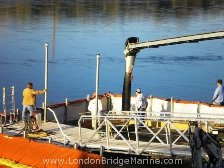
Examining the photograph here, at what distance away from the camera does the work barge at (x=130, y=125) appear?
15.8 meters

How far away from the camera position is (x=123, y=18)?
94.0 m

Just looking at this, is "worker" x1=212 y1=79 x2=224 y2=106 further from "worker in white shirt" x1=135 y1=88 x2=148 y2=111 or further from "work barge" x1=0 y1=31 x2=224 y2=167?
"worker in white shirt" x1=135 y1=88 x2=148 y2=111

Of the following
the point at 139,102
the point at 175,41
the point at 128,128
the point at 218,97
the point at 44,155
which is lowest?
the point at 44,155

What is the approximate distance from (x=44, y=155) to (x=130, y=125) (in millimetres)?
5322

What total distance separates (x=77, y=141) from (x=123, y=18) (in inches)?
3074

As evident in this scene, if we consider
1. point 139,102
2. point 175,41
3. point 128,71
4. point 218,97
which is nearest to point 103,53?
point 218,97

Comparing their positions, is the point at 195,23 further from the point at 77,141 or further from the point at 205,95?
the point at 77,141

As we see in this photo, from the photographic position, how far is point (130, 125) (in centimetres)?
1953

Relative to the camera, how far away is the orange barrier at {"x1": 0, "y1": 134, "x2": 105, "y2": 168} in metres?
14.3

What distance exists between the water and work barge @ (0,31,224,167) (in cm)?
1596

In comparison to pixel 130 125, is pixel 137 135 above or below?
above

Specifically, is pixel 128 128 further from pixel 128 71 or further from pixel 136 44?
pixel 136 44

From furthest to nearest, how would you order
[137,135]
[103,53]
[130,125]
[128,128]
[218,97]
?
[103,53] → [218,97] → [130,125] → [128,128] → [137,135]

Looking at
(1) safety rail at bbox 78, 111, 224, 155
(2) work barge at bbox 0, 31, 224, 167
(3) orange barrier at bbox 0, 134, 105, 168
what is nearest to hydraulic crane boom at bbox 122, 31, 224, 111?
(2) work barge at bbox 0, 31, 224, 167
